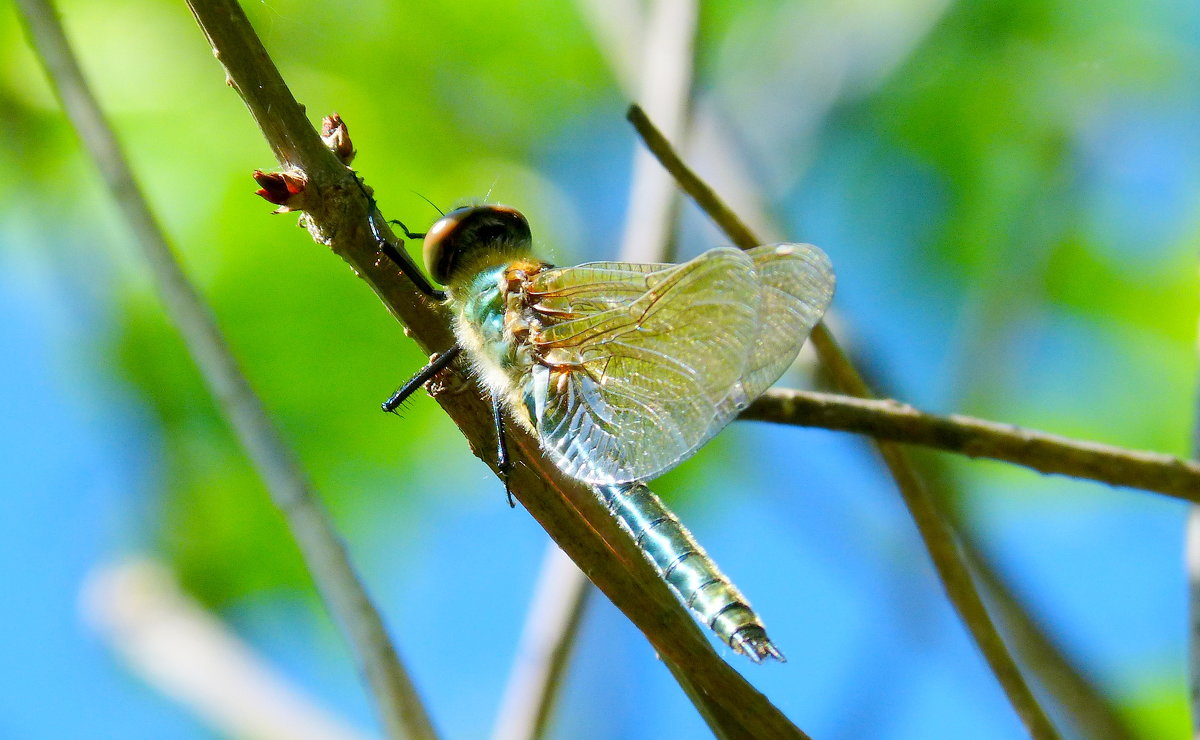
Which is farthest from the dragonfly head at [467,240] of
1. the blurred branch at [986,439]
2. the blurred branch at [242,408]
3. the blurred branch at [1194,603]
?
the blurred branch at [1194,603]

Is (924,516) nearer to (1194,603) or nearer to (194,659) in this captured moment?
(1194,603)

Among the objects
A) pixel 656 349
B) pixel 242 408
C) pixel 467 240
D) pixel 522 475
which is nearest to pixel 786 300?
pixel 656 349

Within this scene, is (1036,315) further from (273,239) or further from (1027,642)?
(273,239)

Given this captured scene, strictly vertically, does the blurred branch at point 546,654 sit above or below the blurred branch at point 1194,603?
above

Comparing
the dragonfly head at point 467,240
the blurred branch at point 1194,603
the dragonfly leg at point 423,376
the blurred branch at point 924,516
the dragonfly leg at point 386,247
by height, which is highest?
the dragonfly head at point 467,240

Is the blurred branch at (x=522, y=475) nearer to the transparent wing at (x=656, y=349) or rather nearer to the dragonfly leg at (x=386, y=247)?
the dragonfly leg at (x=386, y=247)

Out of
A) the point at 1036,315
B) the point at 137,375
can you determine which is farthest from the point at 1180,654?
the point at 137,375
